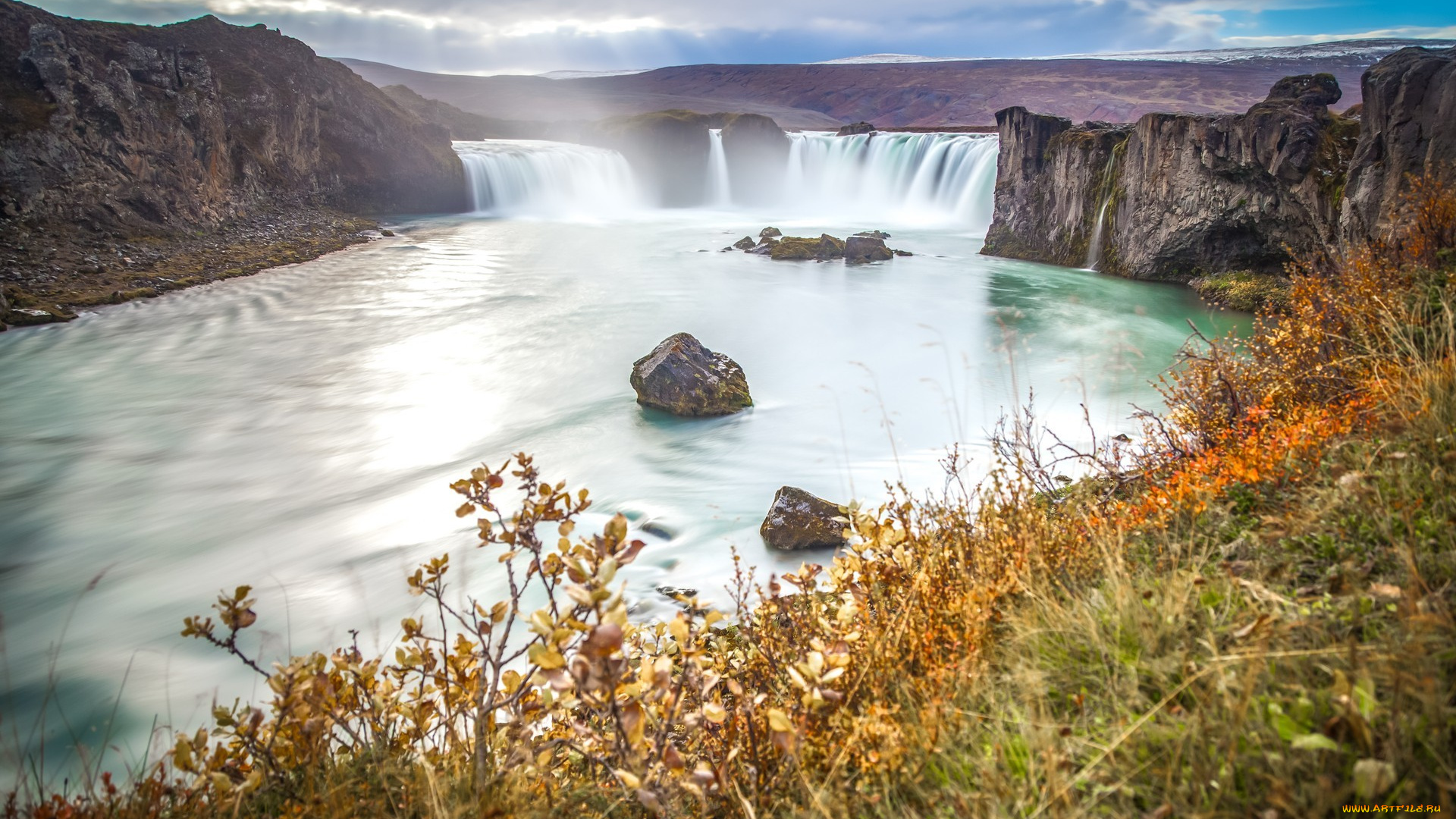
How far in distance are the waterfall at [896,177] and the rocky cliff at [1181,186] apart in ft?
24.8

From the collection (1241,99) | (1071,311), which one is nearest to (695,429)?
(1071,311)

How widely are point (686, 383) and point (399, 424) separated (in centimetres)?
408

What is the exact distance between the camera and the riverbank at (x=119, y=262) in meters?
14.0

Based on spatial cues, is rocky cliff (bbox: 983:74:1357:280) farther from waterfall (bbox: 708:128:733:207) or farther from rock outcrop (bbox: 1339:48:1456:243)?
waterfall (bbox: 708:128:733:207)

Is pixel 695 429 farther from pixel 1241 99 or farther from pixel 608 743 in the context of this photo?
pixel 1241 99

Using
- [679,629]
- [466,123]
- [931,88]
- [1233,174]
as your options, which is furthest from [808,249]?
[931,88]

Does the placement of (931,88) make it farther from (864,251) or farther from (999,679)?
(999,679)

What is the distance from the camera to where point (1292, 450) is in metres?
3.03

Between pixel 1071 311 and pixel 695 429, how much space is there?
10.1m

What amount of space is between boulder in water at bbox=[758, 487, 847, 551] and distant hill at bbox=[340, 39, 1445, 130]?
74.9 metres

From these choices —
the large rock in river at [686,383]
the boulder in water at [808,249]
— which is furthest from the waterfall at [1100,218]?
the large rock in river at [686,383]

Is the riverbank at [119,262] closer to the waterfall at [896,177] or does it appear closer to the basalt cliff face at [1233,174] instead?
the basalt cliff face at [1233,174]

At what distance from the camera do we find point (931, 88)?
101 m

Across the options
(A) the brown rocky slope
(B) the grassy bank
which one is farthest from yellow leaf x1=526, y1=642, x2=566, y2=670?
(A) the brown rocky slope
